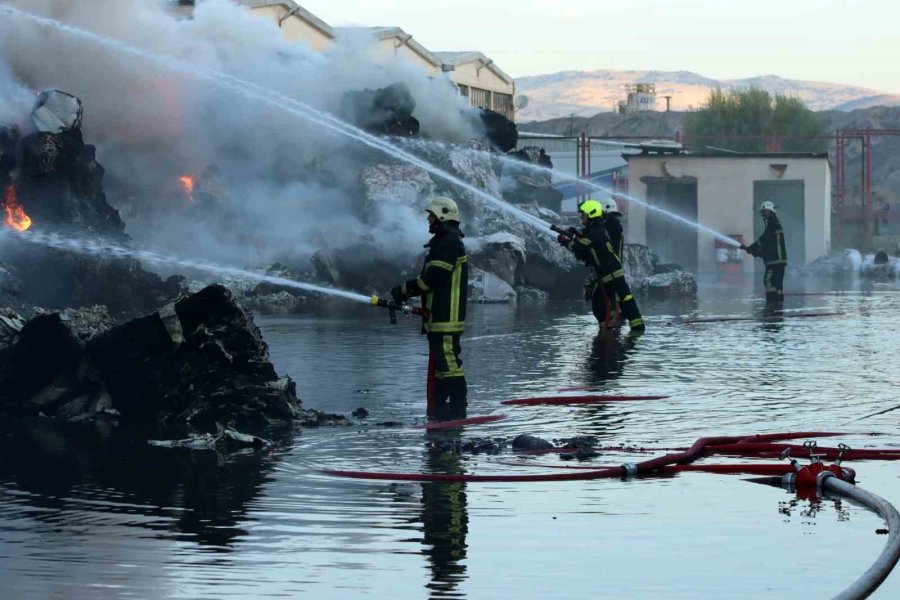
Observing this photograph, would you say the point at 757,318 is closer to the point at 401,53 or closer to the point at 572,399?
the point at 572,399

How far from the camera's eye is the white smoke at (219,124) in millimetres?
29203

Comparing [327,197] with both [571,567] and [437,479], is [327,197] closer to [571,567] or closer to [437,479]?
[437,479]

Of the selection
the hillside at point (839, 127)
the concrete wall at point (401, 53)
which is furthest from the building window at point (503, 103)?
the hillside at point (839, 127)

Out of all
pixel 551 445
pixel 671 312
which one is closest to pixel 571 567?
pixel 551 445

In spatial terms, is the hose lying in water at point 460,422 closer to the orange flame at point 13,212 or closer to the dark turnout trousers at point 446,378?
the dark turnout trousers at point 446,378

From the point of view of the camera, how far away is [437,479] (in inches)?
313

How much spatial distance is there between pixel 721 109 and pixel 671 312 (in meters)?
59.6

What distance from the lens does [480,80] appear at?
181ft

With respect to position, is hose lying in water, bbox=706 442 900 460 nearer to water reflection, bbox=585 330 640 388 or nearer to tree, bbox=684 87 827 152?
water reflection, bbox=585 330 640 388

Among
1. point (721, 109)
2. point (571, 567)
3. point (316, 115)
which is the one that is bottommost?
point (571, 567)

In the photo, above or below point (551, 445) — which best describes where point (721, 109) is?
above

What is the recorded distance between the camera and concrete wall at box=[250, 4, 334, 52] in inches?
1471

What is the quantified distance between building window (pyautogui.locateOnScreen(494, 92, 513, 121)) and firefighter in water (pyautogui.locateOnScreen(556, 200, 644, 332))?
133 feet

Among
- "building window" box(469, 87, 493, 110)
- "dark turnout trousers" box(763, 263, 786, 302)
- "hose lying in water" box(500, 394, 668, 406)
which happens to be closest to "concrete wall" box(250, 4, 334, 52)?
"building window" box(469, 87, 493, 110)
